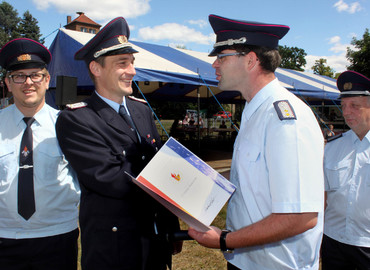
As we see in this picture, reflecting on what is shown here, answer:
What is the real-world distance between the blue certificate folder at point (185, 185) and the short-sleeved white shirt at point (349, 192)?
1187 millimetres

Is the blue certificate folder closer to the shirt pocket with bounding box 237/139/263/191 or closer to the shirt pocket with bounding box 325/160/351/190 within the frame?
the shirt pocket with bounding box 237/139/263/191

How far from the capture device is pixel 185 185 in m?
1.22

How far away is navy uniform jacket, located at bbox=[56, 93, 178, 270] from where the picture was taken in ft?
4.60

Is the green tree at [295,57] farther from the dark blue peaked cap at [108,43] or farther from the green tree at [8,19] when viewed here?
the dark blue peaked cap at [108,43]

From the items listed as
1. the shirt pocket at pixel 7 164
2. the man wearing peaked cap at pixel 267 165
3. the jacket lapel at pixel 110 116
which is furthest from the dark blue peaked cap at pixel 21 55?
the man wearing peaked cap at pixel 267 165

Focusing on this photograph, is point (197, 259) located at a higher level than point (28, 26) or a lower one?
lower

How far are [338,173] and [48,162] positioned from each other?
2.00m

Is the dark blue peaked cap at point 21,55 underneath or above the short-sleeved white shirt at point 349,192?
above

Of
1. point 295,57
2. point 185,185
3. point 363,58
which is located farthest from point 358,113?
point 295,57

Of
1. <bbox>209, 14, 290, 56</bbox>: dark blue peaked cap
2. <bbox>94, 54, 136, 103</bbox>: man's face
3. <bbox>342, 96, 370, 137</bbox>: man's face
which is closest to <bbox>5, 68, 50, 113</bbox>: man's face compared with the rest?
<bbox>94, 54, 136, 103</bbox>: man's face

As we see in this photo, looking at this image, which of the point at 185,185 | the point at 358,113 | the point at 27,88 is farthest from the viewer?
the point at 358,113

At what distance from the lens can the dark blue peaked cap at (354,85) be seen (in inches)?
87.7

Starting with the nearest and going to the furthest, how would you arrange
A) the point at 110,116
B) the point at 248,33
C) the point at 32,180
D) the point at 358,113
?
the point at 248,33 < the point at 110,116 < the point at 32,180 < the point at 358,113

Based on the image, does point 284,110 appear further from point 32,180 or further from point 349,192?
point 32,180
